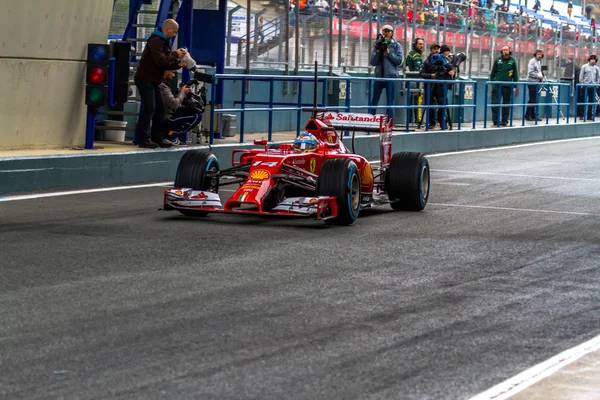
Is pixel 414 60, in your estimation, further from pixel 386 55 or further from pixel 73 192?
pixel 73 192

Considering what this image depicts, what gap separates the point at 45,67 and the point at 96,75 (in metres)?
0.73

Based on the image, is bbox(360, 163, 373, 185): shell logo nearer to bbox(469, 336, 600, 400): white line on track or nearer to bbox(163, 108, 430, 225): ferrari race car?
bbox(163, 108, 430, 225): ferrari race car

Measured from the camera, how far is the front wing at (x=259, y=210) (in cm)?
1144

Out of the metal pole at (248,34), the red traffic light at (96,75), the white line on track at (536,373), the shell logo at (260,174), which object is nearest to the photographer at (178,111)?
the red traffic light at (96,75)

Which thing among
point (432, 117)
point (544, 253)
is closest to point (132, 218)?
point (544, 253)

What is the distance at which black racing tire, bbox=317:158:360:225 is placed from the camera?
11547mm

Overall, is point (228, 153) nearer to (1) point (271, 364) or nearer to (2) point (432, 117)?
(2) point (432, 117)

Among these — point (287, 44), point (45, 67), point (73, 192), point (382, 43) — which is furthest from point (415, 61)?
point (73, 192)

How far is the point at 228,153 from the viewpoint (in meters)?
18.2

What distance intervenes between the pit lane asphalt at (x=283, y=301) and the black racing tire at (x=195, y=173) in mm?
362

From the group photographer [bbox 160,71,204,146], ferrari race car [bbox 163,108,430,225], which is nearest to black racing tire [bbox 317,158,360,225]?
ferrari race car [bbox 163,108,430,225]

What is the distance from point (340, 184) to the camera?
37.8 feet

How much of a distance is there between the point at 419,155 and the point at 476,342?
6495mm

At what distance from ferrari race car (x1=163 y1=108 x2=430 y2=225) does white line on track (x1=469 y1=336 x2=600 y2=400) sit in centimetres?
484
